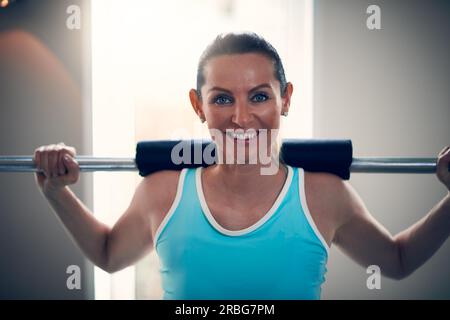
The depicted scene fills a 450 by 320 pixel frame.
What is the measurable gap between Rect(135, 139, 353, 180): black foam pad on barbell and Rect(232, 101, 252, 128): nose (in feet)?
0.46

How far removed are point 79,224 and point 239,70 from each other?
17.2 inches

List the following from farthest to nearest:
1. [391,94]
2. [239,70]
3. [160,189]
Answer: [391,94]
[160,189]
[239,70]

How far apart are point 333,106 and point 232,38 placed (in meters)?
0.60

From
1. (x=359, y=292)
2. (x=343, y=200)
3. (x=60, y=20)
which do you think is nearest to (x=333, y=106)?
(x=343, y=200)

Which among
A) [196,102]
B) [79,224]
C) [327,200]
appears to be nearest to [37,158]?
[79,224]

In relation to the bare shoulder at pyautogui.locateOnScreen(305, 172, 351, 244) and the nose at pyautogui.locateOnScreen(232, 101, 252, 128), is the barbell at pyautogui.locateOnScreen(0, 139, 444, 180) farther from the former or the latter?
the nose at pyautogui.locateOnScreen(232, 101, 252, 128)

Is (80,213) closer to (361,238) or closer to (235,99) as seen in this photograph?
(235,99)

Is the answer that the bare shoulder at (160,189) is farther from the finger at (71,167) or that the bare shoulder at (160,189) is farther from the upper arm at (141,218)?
the finger at (71,167)

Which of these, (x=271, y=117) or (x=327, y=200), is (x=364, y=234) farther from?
(x=271, y=117)

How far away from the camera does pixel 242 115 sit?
1.94 feet

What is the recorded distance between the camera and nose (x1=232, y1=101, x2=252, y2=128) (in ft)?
1.94

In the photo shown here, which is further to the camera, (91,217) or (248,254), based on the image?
(91,217)

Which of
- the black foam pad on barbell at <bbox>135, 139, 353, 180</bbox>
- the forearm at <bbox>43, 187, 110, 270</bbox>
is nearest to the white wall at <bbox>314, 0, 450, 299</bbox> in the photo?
the black foam pad on barbell at <bbox>135, 139, 353, 180</bbox>

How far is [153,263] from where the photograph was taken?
1.28 metres
